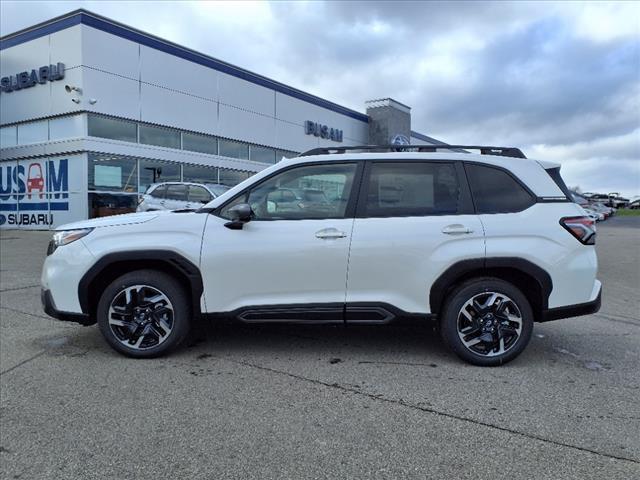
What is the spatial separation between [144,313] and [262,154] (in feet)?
73.6

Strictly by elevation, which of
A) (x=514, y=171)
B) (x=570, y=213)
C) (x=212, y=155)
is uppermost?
(x=212, y=155)

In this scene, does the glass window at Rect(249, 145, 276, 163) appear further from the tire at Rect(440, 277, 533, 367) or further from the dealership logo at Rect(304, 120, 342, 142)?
the tire at Rect(440, 277, 533, 367)

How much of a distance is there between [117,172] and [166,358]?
16.5 meters

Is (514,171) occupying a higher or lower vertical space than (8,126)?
lower

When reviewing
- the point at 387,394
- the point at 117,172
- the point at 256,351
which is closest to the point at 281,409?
the point at 387,394

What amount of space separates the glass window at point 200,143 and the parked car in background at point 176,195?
671 centimetres

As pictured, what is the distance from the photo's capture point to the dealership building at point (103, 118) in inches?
726

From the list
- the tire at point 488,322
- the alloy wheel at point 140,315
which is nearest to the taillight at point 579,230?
the tire at point 488,322

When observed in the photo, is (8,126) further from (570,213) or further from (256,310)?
(570,213)

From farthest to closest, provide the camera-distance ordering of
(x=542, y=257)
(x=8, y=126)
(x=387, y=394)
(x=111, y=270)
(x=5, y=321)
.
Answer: (x=8, y=126)
(x=5, y=321)
(x=111, y=270)
(x=542, y=257)
(x=387, y=394)

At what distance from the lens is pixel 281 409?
3377mm

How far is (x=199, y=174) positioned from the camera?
22.6 meters

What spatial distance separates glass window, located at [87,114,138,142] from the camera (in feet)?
60.8

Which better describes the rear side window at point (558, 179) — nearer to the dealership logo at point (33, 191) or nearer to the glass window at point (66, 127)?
the glass window at point (66, 127)
